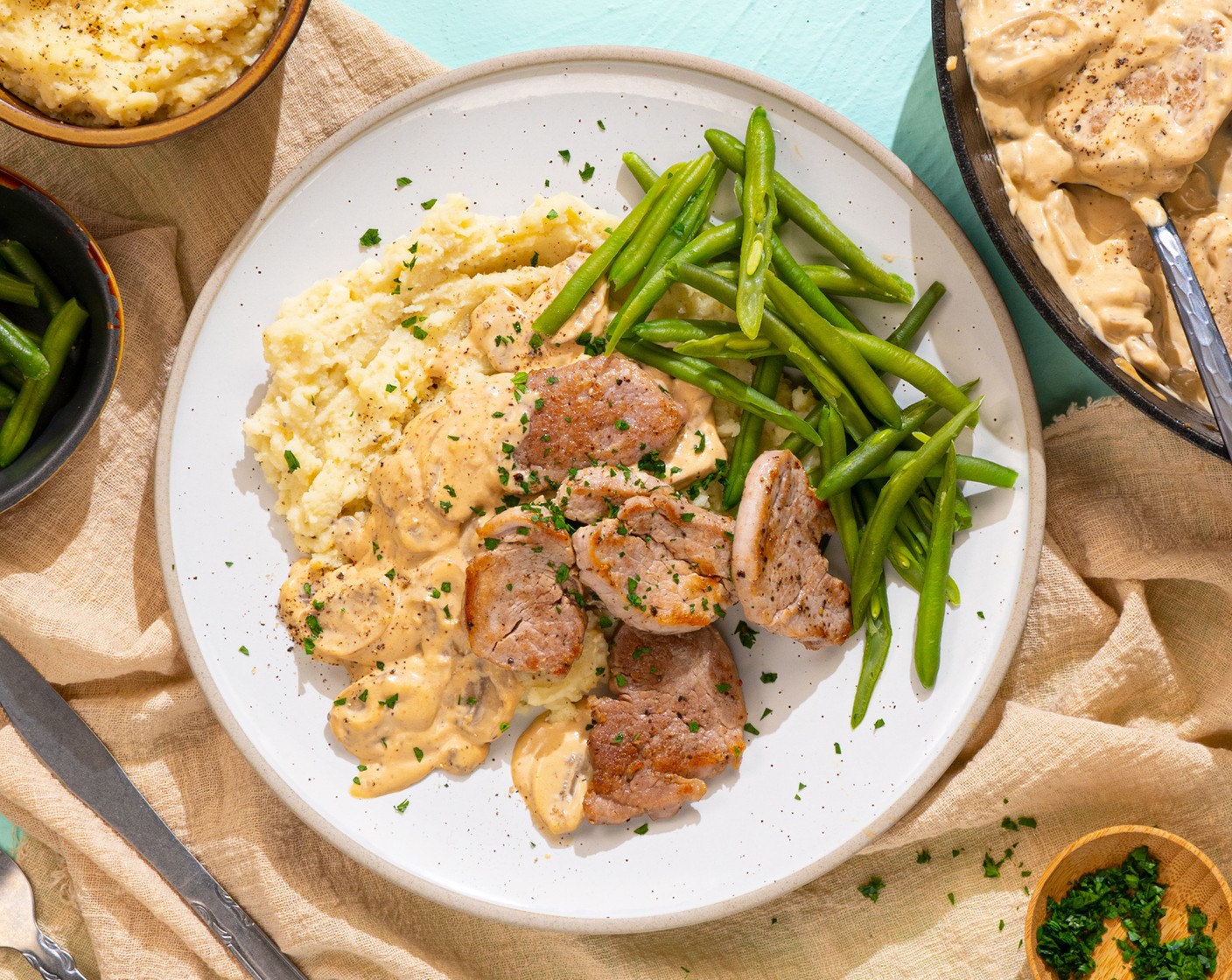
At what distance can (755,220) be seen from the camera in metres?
4.16

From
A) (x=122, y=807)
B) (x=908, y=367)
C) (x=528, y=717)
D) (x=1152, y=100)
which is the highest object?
(x=1152, y=100)

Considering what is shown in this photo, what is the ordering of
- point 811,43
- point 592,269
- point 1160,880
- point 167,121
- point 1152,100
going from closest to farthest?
point 1152,100
point 167,121
point 592,269
point 1160,880
point 811,43

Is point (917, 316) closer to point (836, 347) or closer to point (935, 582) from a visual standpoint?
point (836, 347)

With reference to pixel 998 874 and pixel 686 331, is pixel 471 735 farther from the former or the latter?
pixel 998 874

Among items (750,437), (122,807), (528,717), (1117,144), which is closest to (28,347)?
(122,807)

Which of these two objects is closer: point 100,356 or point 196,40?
point 196,40

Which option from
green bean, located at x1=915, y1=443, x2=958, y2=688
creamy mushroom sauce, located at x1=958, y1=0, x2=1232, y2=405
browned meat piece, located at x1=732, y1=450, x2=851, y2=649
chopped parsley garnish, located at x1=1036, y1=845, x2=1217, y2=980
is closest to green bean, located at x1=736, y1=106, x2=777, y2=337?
browned meat piece, located at x1=732, y1=450, x2=851, y2=649

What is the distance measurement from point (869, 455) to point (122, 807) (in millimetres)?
3767

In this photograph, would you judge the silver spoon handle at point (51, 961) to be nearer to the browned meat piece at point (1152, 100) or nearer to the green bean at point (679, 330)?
the green bean at point (679, 330)

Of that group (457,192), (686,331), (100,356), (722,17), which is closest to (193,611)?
(100,356)

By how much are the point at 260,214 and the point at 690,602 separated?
2.45 metres

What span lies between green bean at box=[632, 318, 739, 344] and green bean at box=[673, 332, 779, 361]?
54mm

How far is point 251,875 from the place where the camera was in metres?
4.86

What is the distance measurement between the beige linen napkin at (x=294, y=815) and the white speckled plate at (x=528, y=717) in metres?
0.40
